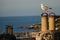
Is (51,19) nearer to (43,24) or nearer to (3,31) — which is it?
(43,24)

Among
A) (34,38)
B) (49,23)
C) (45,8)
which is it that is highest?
(45,8)

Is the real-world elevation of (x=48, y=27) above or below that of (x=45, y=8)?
below

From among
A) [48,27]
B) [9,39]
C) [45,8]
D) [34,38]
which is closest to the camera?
[9,39]

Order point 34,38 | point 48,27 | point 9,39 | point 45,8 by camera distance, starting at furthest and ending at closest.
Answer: point 48,27 → point 34,38 → point 45,8 → point 9,39

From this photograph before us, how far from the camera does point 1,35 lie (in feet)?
12.4

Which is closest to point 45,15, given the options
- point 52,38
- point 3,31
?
point 52,38

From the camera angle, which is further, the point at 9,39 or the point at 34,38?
the point at 34,38

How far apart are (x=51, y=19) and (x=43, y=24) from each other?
21 cm

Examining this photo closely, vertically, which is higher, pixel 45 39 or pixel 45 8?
pixel 45 8

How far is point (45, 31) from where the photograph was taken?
13.6ft

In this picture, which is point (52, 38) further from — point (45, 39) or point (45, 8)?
point (45, 8)

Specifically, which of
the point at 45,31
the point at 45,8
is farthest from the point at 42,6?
the point at 45,31

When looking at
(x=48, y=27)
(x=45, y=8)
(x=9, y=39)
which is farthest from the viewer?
(x=48, y=27)

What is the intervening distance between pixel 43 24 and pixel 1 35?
117 cm
